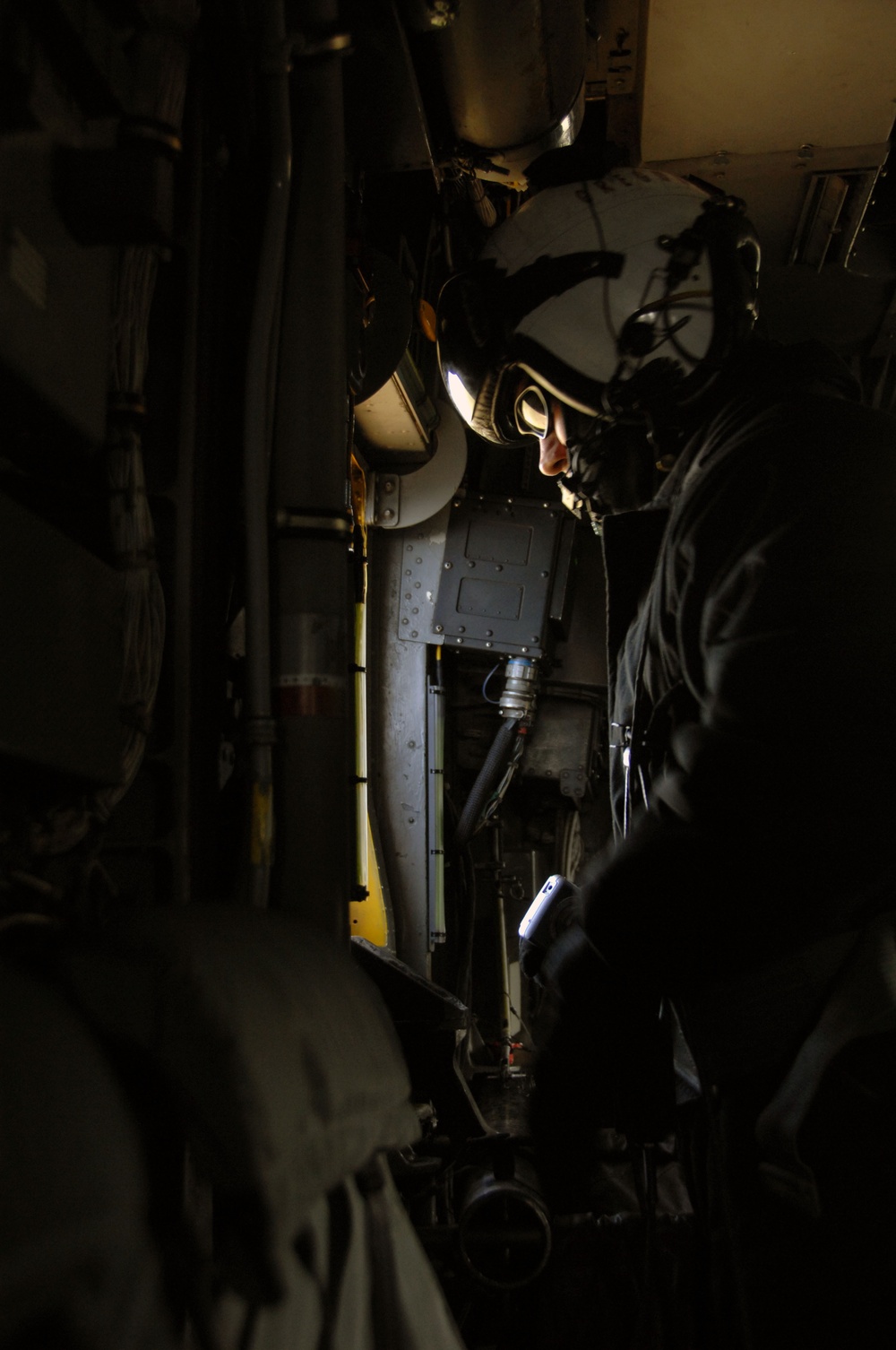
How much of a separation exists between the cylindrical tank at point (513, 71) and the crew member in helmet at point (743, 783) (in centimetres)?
47

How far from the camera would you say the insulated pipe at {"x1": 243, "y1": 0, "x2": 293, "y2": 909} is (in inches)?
55.4

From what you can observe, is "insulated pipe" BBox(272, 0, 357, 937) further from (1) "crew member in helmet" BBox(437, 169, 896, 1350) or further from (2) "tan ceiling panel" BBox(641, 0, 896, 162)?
(2) "tan ceiling panel" BBox(641, 0, 896, 162)

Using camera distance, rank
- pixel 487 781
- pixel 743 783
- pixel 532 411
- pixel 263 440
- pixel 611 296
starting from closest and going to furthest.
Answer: pixel 743 783 < pixel 263 440 < pixel 611 296 < pixel 532 411 < pixel 487 781

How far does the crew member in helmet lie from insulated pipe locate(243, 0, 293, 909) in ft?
1.92

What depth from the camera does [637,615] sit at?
2.00 meters

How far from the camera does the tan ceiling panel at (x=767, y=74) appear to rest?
226 centimetres

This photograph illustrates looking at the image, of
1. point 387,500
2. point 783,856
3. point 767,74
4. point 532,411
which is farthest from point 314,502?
point 387,500

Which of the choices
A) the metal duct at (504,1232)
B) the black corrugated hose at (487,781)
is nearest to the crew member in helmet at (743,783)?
the metal duct at (504,1232)

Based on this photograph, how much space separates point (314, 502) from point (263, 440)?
4.9 inches

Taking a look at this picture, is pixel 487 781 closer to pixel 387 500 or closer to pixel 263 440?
pixel 387 500

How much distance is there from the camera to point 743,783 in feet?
4.33

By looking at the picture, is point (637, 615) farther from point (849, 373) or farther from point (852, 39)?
point (852, 39)

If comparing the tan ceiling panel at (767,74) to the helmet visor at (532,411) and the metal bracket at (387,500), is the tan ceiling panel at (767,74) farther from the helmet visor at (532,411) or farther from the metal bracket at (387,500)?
the metal bracket at (387,500)

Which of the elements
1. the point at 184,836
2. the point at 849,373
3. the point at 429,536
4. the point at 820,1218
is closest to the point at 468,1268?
the point at 820,1218
